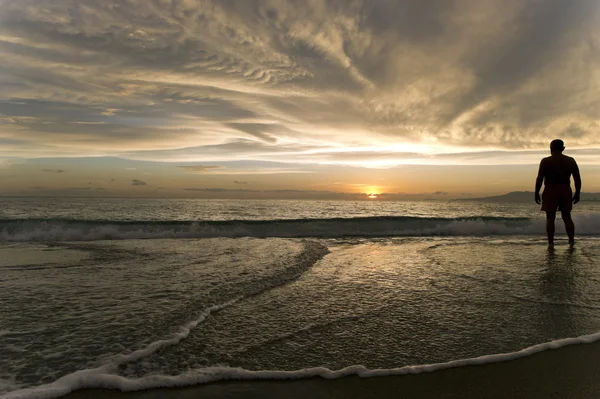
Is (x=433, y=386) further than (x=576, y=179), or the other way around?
(x=576, y=179)

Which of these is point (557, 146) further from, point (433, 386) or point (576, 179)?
point (433, 386)

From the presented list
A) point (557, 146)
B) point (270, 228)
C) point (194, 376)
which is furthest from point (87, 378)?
point (270, 228)

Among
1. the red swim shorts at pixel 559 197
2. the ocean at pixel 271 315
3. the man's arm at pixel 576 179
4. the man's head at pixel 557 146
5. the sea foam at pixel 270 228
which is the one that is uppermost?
the man's head at pixel 557 146

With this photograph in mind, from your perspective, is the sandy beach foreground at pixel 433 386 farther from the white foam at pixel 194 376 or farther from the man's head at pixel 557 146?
the man's head at pixel 557 146

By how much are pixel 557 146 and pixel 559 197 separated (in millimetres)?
1119

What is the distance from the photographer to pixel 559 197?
7.96 m

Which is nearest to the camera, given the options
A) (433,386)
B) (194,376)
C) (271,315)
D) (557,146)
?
(433,386)

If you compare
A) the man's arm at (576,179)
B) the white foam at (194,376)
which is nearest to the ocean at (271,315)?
the white foam at (194,376)

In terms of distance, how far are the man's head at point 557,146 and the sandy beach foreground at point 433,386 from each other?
22.5 ft

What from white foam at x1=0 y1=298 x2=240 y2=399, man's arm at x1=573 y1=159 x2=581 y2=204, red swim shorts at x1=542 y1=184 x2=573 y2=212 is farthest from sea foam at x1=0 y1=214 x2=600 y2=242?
white foam at x1=0 y1=298 x2=240 y2=399

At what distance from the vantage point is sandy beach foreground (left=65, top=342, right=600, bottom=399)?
81.2 inches

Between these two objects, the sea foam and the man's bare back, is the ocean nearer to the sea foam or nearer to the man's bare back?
the man's bare back

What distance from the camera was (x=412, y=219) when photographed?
17.0 m

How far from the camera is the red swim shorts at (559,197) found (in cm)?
792
